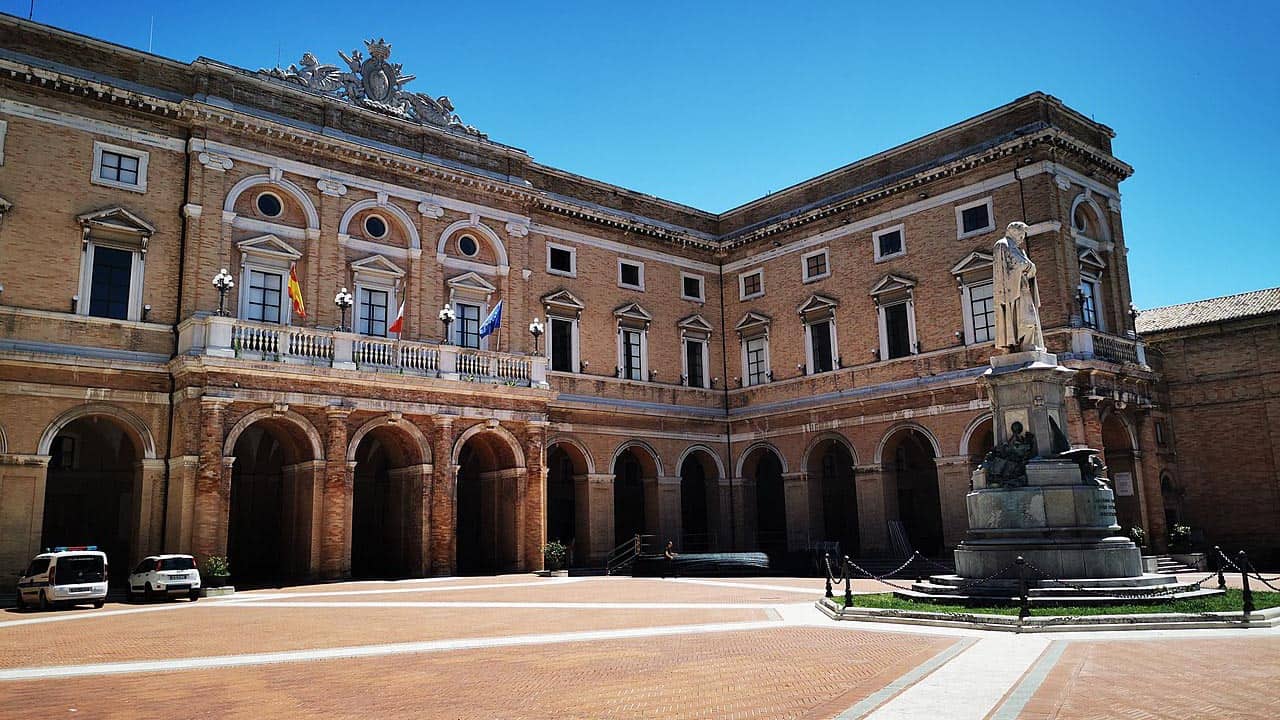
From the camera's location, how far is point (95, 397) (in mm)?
25594

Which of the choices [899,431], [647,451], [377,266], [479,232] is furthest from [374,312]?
[899,431]

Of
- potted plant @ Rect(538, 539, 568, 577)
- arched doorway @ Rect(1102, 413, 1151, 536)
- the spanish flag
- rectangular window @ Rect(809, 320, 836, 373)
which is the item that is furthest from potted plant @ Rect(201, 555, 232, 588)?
arched doorway @ Rect(1102, 413, 1151, 536)

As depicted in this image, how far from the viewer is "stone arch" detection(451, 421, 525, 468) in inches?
1191

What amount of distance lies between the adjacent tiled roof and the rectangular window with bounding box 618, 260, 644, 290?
19.1 metres

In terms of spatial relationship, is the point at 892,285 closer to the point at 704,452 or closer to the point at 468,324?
the point at 704,452

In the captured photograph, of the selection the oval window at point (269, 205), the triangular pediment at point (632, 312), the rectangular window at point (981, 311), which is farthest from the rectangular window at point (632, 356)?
the oval window at point (269, 205)

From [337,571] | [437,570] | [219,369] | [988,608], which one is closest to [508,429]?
[437,570]

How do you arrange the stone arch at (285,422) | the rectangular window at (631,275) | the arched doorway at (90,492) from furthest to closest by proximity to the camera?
the rectangular window at (631,275) < the arched doorway at (90,492) < the stone arch at (285,422)

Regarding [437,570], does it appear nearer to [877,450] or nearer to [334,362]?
[334,362]

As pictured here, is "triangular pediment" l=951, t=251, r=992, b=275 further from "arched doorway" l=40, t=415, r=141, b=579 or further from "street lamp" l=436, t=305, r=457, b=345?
"arched doorway" l=40, t=415, r=141, b=579

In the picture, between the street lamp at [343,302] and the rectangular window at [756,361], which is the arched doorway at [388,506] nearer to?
the street lamp at [343,302]

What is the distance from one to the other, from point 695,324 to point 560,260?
22.1ft

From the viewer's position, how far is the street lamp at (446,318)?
101 feet

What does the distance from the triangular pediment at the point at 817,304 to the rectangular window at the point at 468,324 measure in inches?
502
